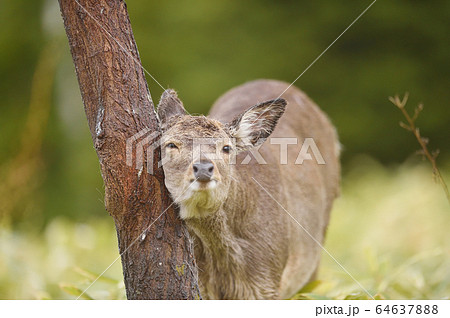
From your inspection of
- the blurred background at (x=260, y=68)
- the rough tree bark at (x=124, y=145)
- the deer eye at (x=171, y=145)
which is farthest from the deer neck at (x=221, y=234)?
the blurred background at (x=260, y=68)

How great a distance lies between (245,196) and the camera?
5.21 meters

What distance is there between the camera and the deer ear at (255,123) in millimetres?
5020

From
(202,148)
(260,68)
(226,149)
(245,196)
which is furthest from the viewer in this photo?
(260,68)

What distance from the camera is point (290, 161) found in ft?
21.4

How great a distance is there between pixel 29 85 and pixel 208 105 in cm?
389

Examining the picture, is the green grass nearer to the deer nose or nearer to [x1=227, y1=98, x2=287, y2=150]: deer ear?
[x1=227, y1=98, x2=287, y2=150]: deer ear

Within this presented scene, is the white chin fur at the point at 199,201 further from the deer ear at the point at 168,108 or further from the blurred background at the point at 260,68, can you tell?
the blurred background at the point at 260,68

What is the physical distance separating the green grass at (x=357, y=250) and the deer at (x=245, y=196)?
0.57 m

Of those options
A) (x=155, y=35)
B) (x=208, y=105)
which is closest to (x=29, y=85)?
(x=155, y=35)

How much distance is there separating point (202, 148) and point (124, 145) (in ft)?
1.73

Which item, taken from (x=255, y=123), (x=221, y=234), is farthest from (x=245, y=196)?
(x=255, y=123)

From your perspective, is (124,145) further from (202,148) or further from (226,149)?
(226,149)

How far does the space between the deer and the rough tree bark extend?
0.68ft
